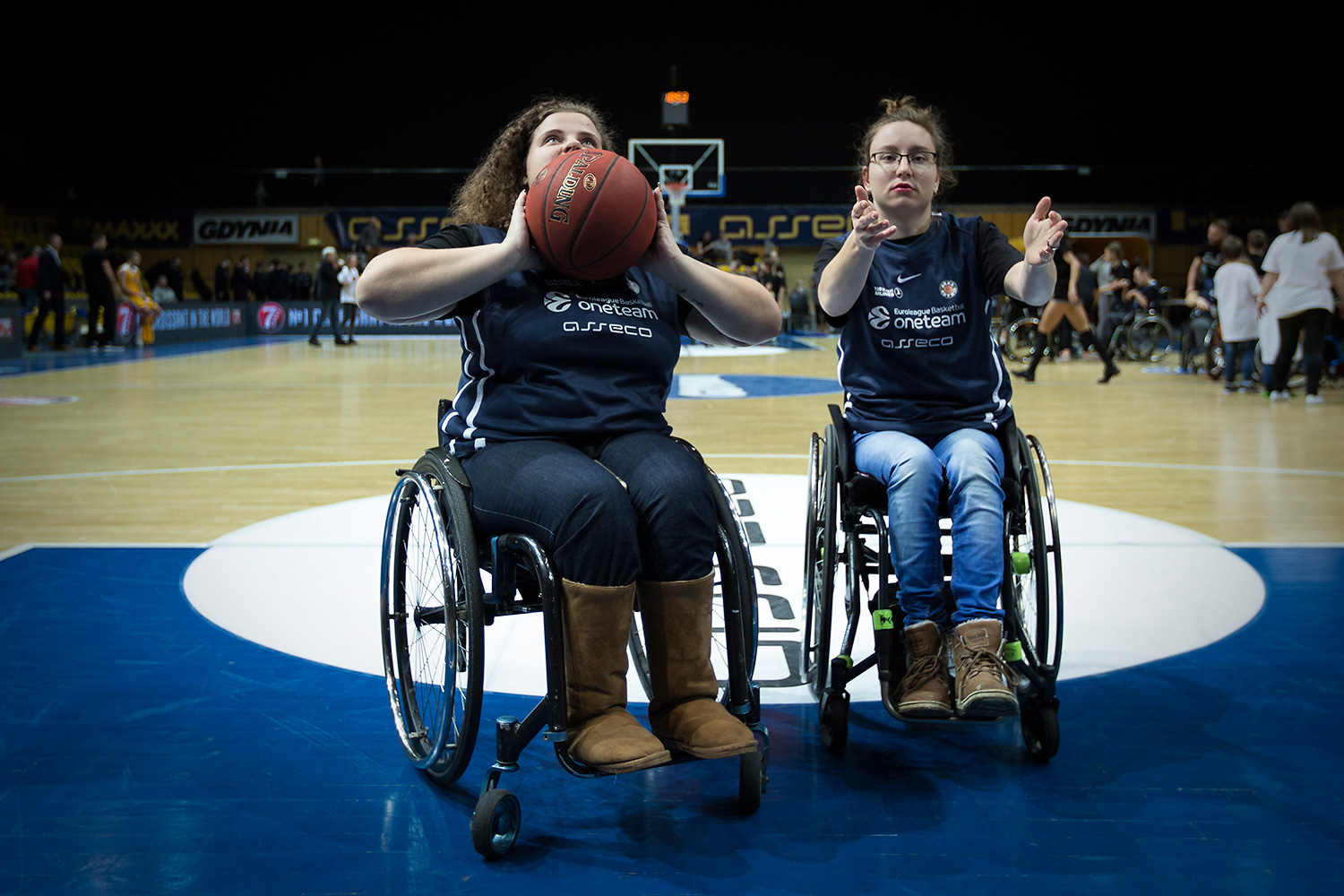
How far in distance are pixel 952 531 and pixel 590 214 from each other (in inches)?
33.7

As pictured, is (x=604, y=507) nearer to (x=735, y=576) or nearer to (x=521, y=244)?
(x=735, y=576)

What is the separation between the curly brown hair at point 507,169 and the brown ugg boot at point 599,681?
0.84m

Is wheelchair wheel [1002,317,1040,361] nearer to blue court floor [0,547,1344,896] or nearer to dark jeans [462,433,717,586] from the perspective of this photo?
blue court floor [0,547,1344,896]

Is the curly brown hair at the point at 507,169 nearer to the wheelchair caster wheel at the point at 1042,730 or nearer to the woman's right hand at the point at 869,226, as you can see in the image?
the woman's right hand at the point at 869,226

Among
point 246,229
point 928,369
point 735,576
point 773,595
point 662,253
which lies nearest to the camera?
point 735,576

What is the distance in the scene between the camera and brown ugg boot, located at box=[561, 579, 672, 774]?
5.14ft

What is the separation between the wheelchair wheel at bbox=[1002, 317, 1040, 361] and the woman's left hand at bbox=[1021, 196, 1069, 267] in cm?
1034

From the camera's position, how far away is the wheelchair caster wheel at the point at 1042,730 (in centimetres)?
192

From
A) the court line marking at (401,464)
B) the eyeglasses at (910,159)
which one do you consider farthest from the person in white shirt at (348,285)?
the eyeglasses at (910,159)

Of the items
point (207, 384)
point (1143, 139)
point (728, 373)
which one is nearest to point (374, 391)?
point (207, 384)

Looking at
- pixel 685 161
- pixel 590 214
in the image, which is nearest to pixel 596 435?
pixel 590 214

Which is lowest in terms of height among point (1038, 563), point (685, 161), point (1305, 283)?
point (1038, 563)

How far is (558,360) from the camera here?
1829 mm

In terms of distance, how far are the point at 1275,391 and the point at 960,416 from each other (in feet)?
23.4
